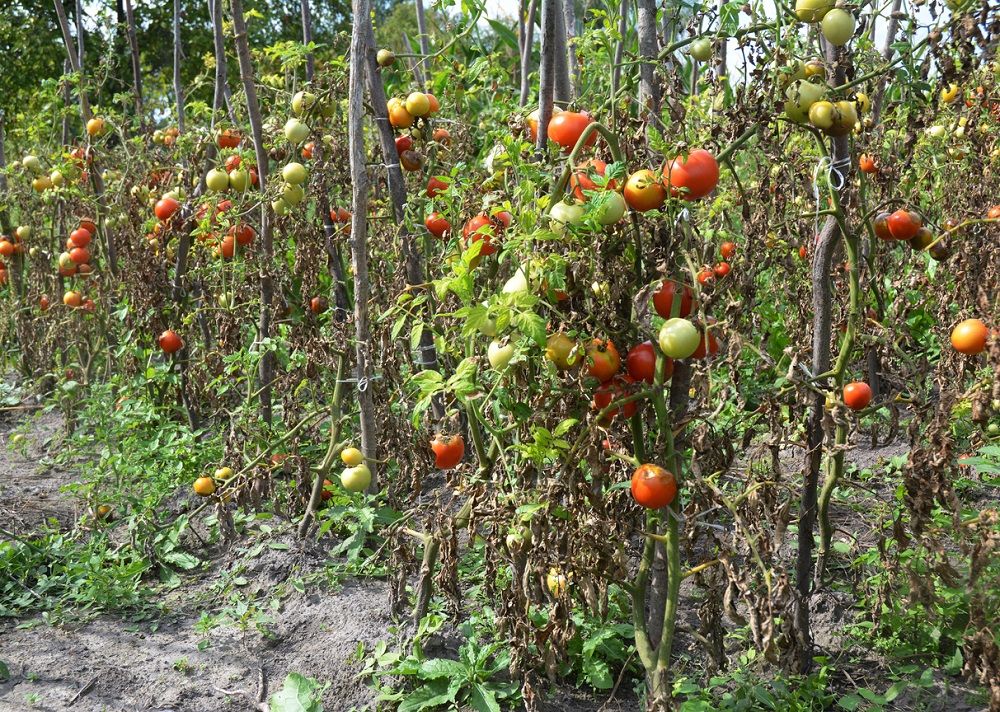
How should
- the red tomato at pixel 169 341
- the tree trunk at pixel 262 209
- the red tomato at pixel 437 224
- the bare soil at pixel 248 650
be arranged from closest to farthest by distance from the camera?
the bare soil at pixel 248 650 → the red tomato at pixel 437 224 → the tree trunk at pixel 262 209 → the red tomato at pixel 169 341

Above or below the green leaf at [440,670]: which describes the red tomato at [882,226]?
above

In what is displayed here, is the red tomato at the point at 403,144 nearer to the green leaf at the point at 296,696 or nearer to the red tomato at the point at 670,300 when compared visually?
the red tomato at the point at 670,300

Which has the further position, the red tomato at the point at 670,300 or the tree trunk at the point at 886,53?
the tree trunk at the point at 886,53

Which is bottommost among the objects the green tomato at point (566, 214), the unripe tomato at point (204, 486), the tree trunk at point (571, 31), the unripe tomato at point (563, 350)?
the unripe tomato at point (204, 486)

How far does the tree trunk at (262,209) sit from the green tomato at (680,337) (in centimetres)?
179

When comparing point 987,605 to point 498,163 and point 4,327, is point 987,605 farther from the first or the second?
point 4,327

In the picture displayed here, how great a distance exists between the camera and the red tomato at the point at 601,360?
159 centimetres

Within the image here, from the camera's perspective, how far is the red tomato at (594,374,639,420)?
1.65 metres

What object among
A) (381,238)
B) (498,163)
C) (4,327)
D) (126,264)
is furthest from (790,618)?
(4,327)

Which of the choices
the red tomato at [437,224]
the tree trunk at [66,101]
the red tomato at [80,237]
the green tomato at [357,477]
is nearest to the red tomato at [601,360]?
the red tomato at [437,224]

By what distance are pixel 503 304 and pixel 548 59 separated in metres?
0.69

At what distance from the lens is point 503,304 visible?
155cm

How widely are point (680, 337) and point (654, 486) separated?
0.96 feet

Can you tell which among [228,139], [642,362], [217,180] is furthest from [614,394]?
[228,139]
